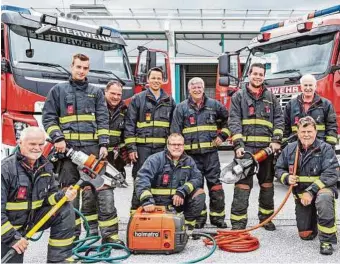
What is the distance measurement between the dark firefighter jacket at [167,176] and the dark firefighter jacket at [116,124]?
593 mm

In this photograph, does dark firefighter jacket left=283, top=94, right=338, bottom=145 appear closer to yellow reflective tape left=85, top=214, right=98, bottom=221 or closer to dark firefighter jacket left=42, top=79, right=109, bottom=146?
dark firefighter jacket left=42, top=79, right=109, bottom=146

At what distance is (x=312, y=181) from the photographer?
402cm

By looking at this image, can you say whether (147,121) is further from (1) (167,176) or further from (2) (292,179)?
(2) (292,179)

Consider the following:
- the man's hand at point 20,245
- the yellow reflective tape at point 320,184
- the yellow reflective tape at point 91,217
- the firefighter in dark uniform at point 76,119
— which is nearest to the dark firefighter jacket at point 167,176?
the firefighter in dark uniform at point 76,119

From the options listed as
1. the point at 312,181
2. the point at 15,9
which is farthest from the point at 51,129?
the point at 15,9

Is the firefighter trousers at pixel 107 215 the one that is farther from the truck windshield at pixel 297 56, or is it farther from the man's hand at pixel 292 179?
the truck windshield at pixel 297 56

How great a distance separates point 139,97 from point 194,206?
133 centimetres

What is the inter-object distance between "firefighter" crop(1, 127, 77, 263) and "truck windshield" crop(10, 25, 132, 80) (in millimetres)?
2556

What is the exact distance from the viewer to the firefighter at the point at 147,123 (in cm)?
454

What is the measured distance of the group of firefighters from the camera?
3.26m

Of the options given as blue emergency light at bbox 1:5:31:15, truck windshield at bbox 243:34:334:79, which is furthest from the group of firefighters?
blue emergency light at bbox 1:5:31:15

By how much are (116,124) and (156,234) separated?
56.0 inches

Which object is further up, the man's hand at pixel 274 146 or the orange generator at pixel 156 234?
the man's hand at pixel 274 146

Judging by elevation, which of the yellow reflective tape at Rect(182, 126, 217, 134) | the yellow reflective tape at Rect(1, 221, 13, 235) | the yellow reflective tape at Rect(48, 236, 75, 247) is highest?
the yellow reflective tape at Rect(182, 126, 217, 134)
